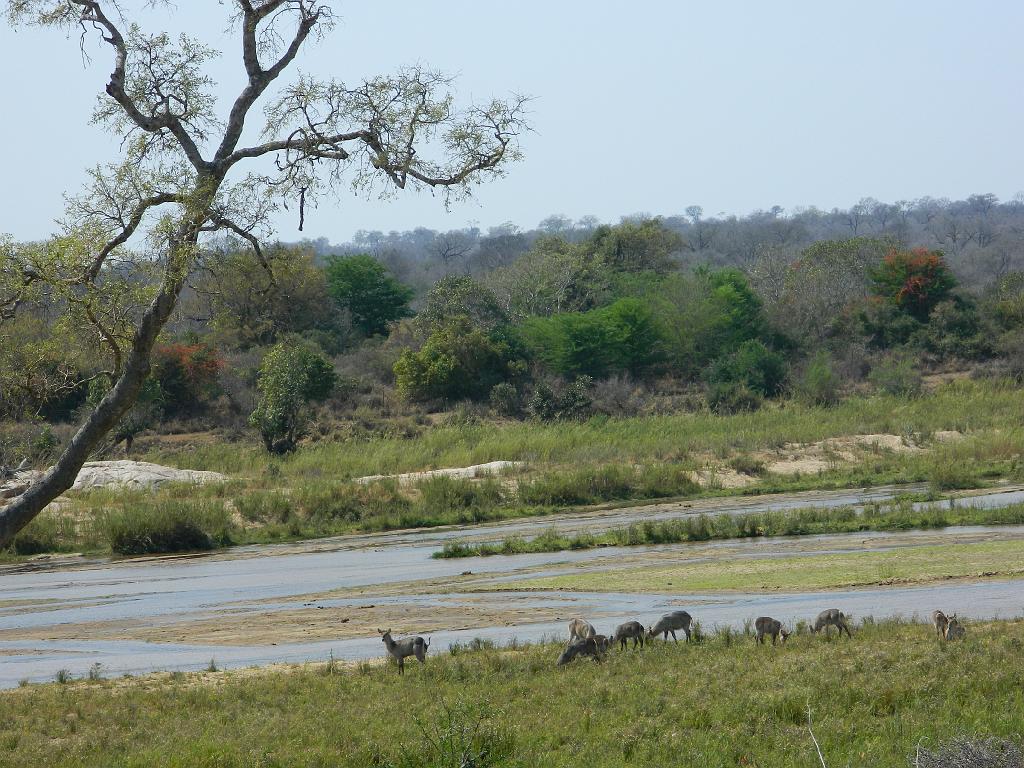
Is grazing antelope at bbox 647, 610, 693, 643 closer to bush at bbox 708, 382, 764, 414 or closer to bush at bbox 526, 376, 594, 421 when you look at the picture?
bush at bbox 526, 376, 594, 421

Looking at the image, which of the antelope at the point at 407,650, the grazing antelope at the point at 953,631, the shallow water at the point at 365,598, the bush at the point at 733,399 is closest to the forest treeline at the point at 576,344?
the bush at the point at 733,399

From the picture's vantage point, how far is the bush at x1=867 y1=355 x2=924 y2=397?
56.2 metres

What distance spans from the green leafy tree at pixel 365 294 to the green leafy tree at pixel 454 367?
12.8 m

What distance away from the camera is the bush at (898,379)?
A: 56.2 meters

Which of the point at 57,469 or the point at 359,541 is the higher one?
the point at 57,469

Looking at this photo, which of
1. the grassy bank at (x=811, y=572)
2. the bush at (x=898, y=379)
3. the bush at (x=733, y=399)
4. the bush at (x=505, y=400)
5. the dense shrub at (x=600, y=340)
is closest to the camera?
the grassy bank at (x=811, y=572)

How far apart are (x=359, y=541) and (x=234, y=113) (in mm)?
23673

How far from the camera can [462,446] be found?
47406 mm

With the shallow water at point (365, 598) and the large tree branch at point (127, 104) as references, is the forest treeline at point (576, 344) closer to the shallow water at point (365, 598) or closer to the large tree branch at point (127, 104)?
the shallow water at point (365, 598)

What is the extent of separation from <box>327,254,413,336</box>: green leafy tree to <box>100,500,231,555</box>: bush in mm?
37693

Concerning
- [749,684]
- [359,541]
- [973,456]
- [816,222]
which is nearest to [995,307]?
[973,456]

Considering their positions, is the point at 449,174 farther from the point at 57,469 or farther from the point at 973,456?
the point at 973,456

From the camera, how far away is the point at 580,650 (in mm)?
13719

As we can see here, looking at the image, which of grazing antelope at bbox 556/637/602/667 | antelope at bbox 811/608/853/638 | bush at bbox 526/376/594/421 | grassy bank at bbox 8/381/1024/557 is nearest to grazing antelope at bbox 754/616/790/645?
antelope at bbox 811/608/853/638
